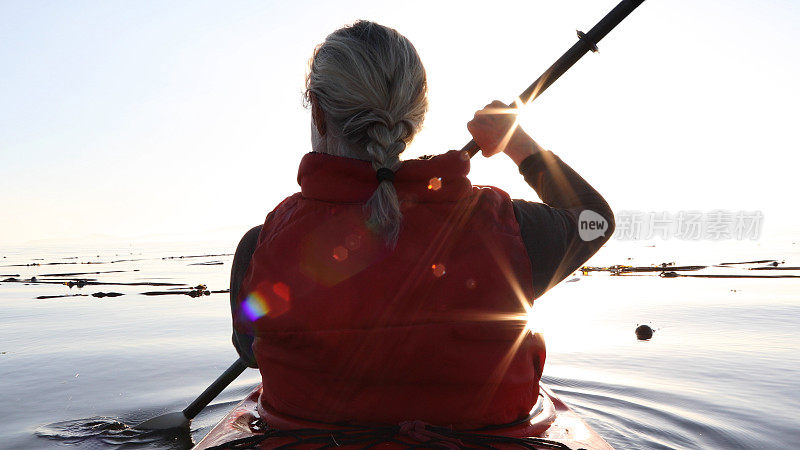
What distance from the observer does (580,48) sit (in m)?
3.34

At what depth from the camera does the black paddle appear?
4602 mm

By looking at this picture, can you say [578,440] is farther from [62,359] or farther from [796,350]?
[62,359]

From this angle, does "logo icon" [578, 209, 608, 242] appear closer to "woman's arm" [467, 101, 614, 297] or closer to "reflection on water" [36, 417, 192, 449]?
"woman's arm" [467, 101, 614, 297]

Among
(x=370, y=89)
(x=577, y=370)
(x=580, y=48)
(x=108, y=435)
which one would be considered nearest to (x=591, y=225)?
(x=370, y=89)

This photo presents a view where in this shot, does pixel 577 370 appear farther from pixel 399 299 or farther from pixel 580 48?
pixel 399 299

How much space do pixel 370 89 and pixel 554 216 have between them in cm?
83

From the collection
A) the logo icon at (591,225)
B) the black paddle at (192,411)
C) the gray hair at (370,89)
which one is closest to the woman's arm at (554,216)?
the logo icon at (591,225)

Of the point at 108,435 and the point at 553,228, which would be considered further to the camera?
the point at 108,435

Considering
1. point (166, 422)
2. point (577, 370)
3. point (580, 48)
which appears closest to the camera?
point (580, 48)

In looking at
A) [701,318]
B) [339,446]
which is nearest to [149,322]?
[339,446]

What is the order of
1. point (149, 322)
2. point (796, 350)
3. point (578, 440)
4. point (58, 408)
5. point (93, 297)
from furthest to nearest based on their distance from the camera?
1. point (93, 297)
2. point (149, 322)
3. point (796, 350)
4. point (58, 408)
5. point (578, 440)

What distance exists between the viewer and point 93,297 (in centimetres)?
1451

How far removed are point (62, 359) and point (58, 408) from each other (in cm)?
246

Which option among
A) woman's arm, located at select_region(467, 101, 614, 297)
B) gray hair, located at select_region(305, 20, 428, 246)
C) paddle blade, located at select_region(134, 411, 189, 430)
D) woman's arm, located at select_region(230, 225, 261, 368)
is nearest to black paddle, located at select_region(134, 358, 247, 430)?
paddle blade, located at select_region(134, 411, 189, 430)
